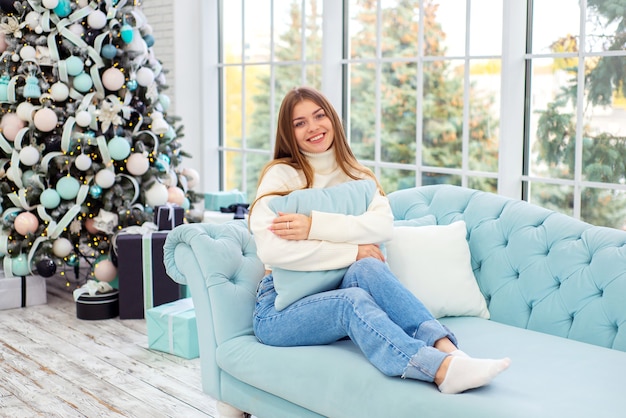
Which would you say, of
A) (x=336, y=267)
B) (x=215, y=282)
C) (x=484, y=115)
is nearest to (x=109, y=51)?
(x=484, y=115)

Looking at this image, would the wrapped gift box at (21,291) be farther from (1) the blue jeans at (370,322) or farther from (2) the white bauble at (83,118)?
(1) the blue jeans at (370,322)

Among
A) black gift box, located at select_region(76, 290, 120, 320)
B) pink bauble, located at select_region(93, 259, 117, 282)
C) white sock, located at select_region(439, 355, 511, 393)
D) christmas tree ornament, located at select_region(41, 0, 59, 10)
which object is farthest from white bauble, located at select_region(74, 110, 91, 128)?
white sock, located at select_region(439, 355, 511, 393)

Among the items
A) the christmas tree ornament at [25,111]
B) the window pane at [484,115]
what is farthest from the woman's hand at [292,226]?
the christmas tree ornament at [25,111]

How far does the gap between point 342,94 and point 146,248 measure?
1.48m

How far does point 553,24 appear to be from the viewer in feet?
12.0

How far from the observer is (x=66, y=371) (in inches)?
139

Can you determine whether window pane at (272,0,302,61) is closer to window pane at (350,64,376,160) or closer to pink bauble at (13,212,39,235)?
window pane at (350,64,376,160)

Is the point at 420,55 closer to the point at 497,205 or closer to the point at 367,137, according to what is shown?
A: the point at 367,137

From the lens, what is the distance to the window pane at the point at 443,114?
4172 mm

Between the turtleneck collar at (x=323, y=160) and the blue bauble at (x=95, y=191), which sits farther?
the blue bauble at (x=95, y=191)

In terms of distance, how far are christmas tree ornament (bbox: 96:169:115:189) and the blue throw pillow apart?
2.09 meters

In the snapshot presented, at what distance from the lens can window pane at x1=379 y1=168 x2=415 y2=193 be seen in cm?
444

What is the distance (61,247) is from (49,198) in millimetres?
286

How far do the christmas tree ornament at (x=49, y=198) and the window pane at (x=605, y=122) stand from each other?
9.13 ft
